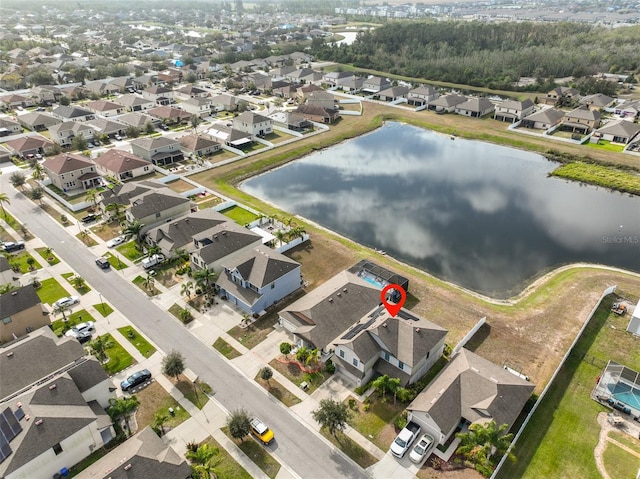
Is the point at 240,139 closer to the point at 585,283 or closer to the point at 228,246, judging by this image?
the point at 228,246

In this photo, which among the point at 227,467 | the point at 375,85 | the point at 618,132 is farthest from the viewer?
the point at 375,85

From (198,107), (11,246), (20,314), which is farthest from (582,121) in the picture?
(11,246)

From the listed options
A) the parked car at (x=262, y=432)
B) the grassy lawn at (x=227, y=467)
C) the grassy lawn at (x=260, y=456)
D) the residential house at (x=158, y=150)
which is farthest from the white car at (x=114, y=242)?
the parked car at (x=262, y=432)

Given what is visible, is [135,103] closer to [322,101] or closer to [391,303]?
[322,101]

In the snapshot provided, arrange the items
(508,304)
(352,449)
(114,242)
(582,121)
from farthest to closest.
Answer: (582,121)
(114,242)
(508,304)
(352,449)

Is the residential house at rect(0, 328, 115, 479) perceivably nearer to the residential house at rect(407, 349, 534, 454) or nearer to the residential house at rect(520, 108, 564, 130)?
the residential house at rect(407, 349, 534, 454)

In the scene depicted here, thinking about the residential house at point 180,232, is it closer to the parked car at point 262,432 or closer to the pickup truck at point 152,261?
the pickup truck at point 152,261

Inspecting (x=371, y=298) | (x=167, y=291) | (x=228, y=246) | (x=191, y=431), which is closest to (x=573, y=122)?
(x=371, y=298)
